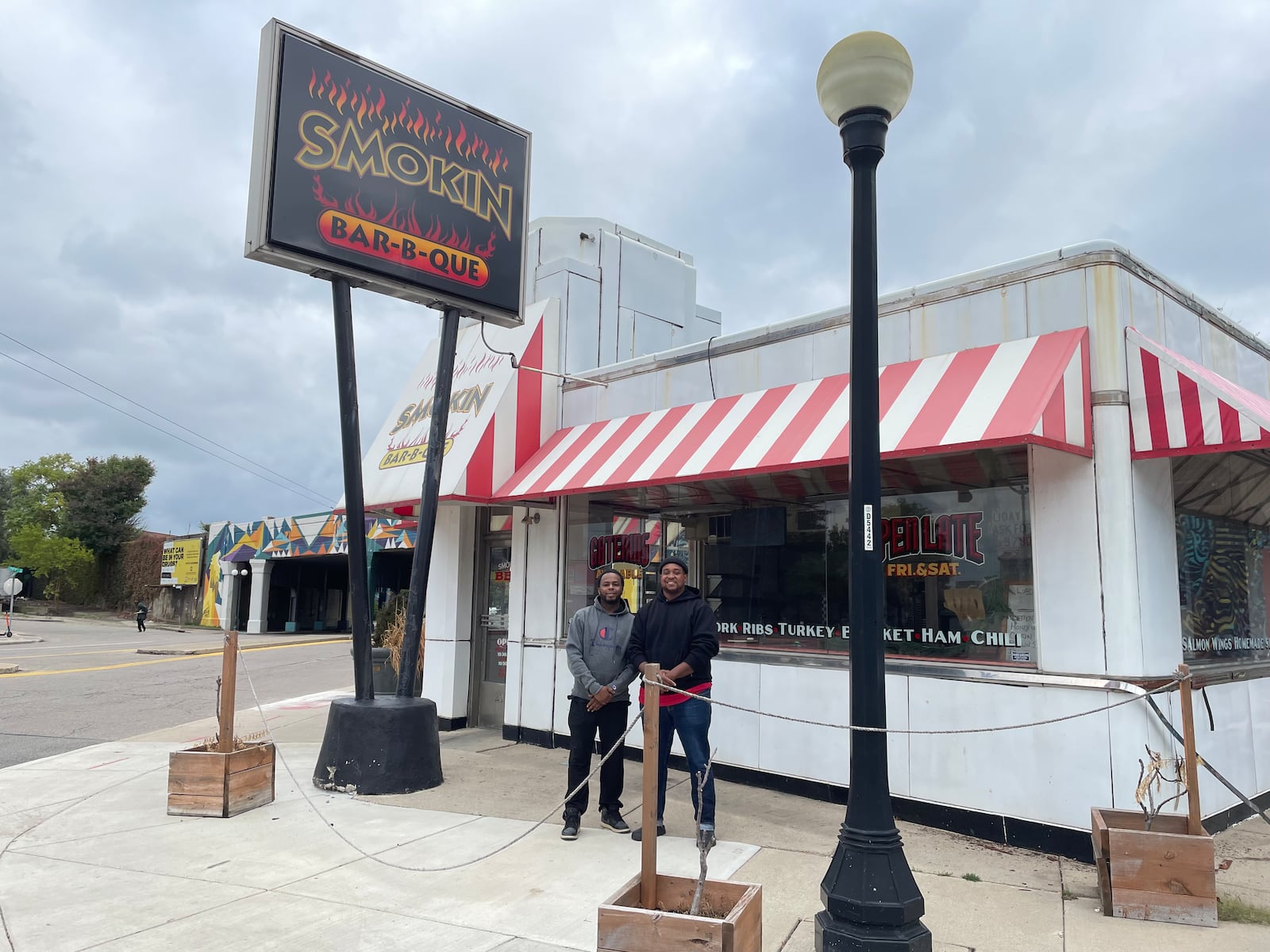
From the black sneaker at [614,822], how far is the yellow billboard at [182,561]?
4218 centimetres

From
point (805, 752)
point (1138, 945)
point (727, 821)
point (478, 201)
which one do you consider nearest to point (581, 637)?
point (727, 821)

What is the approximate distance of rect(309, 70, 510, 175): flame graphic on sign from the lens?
7.81 meters

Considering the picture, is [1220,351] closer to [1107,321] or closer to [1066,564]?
[1107,321]

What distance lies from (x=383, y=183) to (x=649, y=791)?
6291 millimetres

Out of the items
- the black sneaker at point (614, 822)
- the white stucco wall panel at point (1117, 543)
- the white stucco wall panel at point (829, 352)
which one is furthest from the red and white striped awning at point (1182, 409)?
the black sneaker at point (614, 822)

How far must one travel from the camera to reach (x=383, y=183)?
8.04 m

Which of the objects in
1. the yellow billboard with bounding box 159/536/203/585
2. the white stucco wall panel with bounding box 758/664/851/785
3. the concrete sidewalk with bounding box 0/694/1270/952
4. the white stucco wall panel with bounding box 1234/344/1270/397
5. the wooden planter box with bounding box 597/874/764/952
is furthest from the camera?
the yellow billboard with bounding box 159/536/203/585

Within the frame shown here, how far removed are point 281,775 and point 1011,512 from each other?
6.85 metres

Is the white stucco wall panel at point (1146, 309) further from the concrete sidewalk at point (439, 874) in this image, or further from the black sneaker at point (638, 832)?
the black sneaker at point (638, 832)

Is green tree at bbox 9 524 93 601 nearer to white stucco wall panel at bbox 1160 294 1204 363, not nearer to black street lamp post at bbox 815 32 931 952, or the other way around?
white stucco wall panel at bbox 1160 294 1204 363

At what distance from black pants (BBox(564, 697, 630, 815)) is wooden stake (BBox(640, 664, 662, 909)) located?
2.48 metres

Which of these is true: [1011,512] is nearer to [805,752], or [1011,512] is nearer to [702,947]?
[805,752]

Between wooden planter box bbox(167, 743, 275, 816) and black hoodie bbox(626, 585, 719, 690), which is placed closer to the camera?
black hoodie bbox(626, 585, 719, 690)

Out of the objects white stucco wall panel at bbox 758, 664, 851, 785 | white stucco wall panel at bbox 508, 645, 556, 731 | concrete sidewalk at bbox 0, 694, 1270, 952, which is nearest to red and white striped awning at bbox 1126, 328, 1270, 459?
concrete sidewalk at bbox 0, 694, 1270, 952
